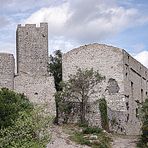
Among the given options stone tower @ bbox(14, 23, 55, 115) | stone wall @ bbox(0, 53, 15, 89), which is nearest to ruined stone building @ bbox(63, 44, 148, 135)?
stone tower @ bbox(14, 23, 55, 115)

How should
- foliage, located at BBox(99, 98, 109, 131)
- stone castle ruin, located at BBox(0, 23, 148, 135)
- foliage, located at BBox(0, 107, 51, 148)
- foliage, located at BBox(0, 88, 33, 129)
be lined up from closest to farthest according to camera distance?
foliage, located at BBox(0, 107, 51, 148) < foliage, located at BBox(0, 88, 33, 129) < foliage, located at BBox(99, 98, 109, 131) < stone castle ruin, located at BBox(0, 23, 148, 135)

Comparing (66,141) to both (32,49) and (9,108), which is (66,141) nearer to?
(9,108)

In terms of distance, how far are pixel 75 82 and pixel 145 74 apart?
68.0ft

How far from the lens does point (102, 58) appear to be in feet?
218

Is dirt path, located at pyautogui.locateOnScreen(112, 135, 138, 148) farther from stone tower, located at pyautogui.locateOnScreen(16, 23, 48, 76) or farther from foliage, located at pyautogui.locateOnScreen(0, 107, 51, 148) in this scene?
stone tower, located at pyautogui.locateOnScreen(16, 23, 48, 76)

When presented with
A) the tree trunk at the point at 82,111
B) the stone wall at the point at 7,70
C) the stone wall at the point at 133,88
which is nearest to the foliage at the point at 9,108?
the stone wall at the point at 7,70

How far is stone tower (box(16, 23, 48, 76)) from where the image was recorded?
65.8 metres

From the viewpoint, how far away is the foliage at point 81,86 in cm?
5953

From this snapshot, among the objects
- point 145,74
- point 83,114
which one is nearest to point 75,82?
point 83,114

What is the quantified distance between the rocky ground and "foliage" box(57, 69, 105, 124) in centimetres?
481

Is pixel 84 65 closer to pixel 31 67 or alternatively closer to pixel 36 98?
pixel 31 67

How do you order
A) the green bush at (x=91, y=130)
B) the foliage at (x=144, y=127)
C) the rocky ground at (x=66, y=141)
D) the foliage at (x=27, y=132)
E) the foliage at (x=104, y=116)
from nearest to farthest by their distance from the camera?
the foliage at (x=27, y=132)
the rocky ground at (x=66, y=141)
the foliage at (x=144, y=127)
the green bush at (x=91, y=130)
the foliage at (x=104, y=116)

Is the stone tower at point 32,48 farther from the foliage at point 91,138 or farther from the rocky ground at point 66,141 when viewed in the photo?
the foliage at point 91,138

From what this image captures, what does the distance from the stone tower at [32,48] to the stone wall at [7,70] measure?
311 inches
